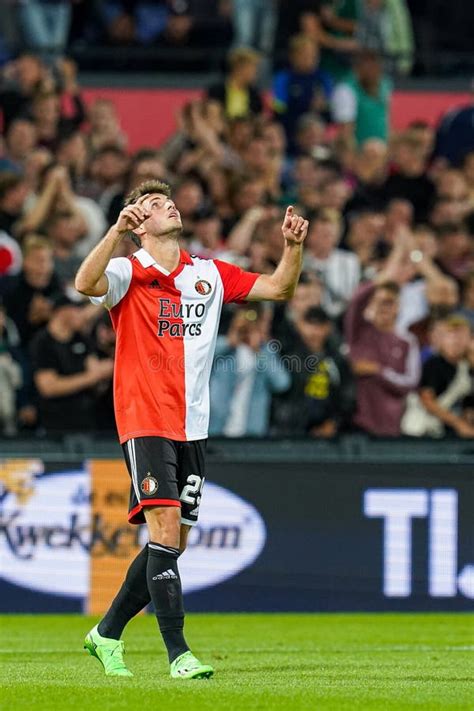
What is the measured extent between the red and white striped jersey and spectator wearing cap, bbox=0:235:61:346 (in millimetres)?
5972

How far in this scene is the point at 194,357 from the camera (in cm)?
852

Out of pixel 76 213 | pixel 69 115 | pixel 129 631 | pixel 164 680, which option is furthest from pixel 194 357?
pixel 69 115

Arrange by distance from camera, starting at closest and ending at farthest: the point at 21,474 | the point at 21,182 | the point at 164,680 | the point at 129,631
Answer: the point at 164,680, the point at 129,631, the point at 21,474, the point at 21,182

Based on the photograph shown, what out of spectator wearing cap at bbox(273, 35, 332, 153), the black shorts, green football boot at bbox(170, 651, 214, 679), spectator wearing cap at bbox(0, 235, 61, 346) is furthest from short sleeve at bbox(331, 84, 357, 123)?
green football boot at bbox(170, 651, 214, 679)

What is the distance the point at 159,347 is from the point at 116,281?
0.41 metres

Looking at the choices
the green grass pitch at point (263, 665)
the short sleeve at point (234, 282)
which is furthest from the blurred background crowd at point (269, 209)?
the short sleeve at point (234, 282)

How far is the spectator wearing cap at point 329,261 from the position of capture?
1599 centimetres

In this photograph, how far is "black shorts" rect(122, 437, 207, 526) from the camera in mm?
8250

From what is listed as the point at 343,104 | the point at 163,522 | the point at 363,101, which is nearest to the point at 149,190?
the point at 163,522

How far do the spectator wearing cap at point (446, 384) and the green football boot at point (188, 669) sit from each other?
690 centimetres

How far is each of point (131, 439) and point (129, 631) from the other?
4.24m

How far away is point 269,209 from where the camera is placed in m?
16.5

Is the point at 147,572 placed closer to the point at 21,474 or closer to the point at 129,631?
the point at 129,631

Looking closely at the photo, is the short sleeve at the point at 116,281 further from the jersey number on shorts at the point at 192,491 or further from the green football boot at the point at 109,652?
the green football boot at the point at 109,652
